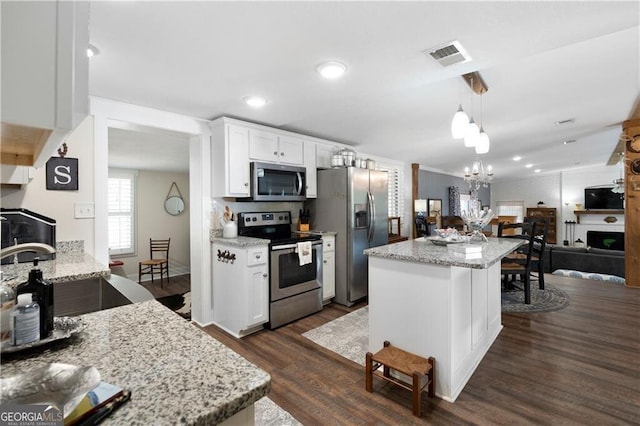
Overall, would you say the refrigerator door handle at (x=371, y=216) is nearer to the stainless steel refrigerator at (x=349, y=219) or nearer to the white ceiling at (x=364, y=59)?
the stainless steel refrigerator at (x=349, y=219)

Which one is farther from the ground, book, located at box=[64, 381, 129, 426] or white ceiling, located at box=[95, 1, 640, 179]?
white ceiling, located at box=[95, 1, 640, 179]

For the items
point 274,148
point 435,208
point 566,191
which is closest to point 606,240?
point 566,191

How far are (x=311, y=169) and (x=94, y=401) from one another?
3575 mm

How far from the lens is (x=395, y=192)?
6047 mm

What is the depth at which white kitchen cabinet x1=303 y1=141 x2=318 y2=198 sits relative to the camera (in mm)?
3949

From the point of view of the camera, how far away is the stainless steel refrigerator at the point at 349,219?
3.81 meters

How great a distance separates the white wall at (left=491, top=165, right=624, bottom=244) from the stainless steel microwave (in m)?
10.2

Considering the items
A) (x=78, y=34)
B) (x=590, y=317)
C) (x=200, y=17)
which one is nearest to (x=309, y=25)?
(x=200, y=17)

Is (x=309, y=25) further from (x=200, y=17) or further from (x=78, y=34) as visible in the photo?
(x=78, y=34)

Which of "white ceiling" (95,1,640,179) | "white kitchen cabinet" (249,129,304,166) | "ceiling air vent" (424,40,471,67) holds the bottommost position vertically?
"white kitchen cabinet" (249,129,304,166)

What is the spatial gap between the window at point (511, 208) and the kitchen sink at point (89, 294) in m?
12.3

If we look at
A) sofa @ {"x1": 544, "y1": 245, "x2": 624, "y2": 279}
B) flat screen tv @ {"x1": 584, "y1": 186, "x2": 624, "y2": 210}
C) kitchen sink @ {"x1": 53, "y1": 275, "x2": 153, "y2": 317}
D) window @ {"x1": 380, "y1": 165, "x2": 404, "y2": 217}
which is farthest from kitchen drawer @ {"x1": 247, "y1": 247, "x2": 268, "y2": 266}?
flat screen tv @ {"x1": 584, "y1": 186, "x2": 624, "y2": 210}

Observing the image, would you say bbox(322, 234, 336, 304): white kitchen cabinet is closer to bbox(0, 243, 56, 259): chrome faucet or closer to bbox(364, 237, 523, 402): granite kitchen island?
bbox(364, 237, 523, 402): granite kitchen island

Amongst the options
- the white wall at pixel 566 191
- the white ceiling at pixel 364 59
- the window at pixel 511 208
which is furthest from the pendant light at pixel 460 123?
the window at pixel 511 208
